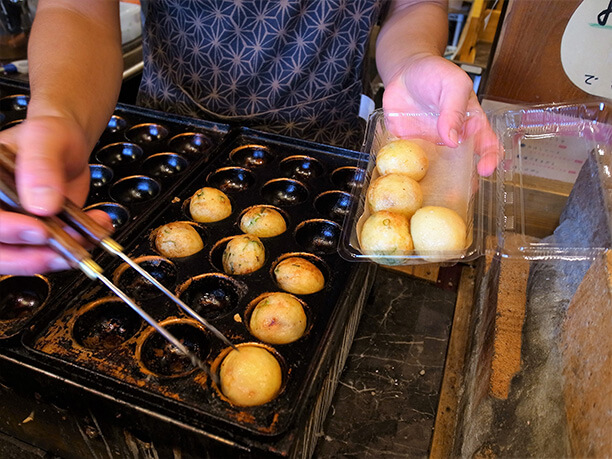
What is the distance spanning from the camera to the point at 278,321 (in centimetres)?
140

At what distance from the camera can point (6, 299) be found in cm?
160

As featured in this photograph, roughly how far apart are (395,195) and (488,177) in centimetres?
32

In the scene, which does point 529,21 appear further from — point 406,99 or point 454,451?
point 454,451

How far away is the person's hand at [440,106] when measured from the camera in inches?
60.0

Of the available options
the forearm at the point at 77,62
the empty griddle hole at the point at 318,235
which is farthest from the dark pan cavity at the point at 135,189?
the empty griddle hole at the point at 318,235

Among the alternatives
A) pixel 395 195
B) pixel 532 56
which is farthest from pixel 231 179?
pixel 532 56

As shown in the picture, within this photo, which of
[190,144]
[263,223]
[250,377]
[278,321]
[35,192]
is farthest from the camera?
[190,144]

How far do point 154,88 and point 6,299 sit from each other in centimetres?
130

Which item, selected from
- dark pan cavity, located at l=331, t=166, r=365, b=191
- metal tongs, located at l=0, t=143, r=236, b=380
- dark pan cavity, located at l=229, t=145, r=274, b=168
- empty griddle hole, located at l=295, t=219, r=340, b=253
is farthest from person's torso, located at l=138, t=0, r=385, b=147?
metal tongs, located at l=0, t=143, r=236, b=380

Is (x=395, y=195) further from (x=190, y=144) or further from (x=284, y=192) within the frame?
(x=190, y=144)

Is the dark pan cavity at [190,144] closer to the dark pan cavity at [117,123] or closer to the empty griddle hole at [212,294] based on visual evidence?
the dark pan cavity at [117,123]

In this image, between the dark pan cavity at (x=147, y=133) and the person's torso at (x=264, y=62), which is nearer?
the person's torso at (x=264, y=62)

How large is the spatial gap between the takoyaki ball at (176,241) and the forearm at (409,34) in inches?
42.4

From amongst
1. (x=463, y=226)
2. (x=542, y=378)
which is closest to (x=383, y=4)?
(x=463, y=226)
